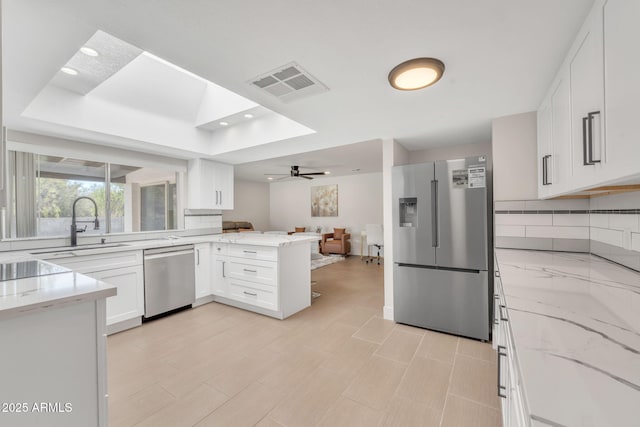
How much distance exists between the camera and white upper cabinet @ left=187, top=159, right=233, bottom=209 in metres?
3.87

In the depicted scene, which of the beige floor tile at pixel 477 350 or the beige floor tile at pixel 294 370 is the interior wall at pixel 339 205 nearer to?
the beige floor tile at pixel 477 350

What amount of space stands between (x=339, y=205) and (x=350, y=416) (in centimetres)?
634

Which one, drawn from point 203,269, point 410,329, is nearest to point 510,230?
point 410,329

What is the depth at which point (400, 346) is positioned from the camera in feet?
7.72

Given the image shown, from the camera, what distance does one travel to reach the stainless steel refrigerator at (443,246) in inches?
95.7

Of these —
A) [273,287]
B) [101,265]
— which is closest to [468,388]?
[273,287]

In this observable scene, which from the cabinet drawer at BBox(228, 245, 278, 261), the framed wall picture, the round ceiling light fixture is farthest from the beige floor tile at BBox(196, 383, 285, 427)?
the framed wall picture

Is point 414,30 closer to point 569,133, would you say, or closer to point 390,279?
point 569,133

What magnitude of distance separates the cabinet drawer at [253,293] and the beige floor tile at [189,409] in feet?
3.97

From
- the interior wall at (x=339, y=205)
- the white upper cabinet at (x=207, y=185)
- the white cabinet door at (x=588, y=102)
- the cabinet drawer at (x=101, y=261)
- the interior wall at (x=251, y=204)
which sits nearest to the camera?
the white cabinet door at (x=588, y=102)

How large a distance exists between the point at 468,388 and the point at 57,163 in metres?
4.58

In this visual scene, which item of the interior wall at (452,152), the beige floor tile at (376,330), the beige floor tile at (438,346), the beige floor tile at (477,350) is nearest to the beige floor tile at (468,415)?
Result: the beige floor tile at (438,346)

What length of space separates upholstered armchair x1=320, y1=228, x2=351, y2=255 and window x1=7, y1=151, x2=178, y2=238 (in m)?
4.15

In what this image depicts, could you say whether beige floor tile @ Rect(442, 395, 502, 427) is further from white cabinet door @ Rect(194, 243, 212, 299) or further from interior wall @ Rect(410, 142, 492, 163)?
white cabinet door @ Rect(194, 243, 212, 299)
